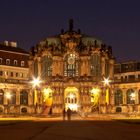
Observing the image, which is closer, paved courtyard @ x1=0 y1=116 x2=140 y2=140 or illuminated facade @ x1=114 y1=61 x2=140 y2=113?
paved courtyard @ x1=0 y1=116 x2=140 y2=140

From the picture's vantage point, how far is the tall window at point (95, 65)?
118500mm

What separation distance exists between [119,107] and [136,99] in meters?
5.17

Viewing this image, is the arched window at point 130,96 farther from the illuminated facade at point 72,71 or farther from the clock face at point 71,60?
the clock face at point 71,60

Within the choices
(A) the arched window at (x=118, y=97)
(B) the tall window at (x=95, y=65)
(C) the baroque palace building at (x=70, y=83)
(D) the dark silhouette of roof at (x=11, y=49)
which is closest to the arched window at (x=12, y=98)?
(C) the baroque palace building at (x=70, y=83)

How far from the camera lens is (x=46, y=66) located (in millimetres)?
120500

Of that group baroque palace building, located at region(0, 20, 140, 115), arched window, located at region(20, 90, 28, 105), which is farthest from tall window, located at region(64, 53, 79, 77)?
arched window, located at region(20, 90, 28, 105)

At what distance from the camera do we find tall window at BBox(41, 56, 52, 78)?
394 ft

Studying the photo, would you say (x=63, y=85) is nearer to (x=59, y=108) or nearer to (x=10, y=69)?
(x=59, y=108)

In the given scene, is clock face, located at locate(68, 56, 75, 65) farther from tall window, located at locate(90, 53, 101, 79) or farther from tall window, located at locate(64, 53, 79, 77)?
tall window, located at locate(90, 53, 101, 79)

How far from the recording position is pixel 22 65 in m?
150

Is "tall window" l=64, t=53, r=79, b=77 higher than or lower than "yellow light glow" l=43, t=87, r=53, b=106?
higher

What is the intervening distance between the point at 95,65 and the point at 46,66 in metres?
13.0

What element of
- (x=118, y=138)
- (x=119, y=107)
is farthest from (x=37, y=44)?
(x=118, y=138)

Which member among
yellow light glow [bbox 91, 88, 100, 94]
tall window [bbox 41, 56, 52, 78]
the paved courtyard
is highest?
tall window [bbox 41, 56, 52, 78]
